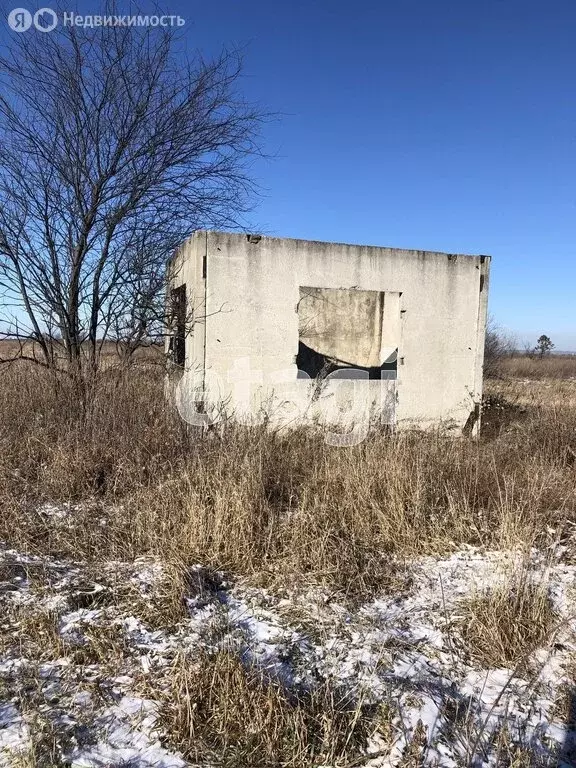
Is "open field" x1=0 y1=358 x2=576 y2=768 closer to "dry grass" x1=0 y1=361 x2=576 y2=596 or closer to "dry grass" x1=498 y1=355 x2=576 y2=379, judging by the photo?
"dry grass" x1=0 y1=361 x2=576 y2=596

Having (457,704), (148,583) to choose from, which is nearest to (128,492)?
(148,583)

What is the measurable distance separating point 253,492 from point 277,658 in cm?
148

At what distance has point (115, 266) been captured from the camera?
22.0ft

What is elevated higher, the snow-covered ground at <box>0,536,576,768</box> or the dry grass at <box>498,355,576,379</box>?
the dry grass at <box>498,355,576,379</box>

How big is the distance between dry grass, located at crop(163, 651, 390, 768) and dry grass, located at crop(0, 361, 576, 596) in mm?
672

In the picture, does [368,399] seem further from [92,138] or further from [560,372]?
[560,372]

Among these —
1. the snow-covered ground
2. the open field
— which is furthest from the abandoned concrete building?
the snow-covered ground

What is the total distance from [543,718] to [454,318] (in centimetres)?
576

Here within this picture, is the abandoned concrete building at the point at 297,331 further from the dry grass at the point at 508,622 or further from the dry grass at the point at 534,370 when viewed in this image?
the dry grass at the point at 534,370

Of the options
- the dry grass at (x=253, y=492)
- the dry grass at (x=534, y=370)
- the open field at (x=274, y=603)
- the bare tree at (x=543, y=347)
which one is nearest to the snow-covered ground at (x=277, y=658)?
the open field at (x=274, y=603)

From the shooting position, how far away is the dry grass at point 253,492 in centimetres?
311

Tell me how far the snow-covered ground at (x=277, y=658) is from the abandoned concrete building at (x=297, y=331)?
329 centimetres

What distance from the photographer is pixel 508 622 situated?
2389mm

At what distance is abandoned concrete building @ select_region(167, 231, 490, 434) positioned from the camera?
591 cm
